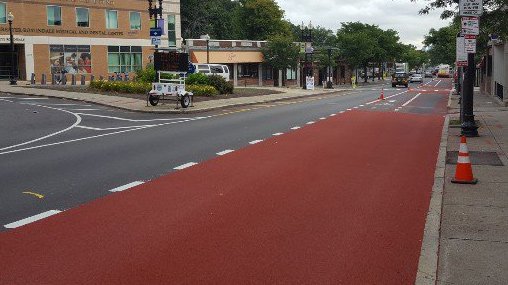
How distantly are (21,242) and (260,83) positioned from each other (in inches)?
2568

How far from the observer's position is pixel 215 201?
836 cm

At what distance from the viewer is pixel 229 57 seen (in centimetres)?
6544

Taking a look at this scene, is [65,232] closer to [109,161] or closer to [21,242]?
[21,242]

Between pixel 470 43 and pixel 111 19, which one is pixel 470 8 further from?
pixel 111 19

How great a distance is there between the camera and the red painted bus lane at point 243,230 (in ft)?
17.9

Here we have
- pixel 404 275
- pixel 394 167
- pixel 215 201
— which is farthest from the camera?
pixel 394 167

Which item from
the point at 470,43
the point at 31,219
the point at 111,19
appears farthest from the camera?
the point at 111,19

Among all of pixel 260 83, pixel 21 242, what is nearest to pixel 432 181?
pixel 21 242

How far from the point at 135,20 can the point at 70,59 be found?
8.22 meters

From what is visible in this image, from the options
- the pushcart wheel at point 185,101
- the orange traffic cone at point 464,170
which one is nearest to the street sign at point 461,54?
the orange traffic cone at point 464,170

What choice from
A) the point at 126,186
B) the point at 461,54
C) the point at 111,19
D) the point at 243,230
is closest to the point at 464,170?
the point at 243,230

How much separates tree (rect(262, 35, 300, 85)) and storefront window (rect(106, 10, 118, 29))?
61.9ft

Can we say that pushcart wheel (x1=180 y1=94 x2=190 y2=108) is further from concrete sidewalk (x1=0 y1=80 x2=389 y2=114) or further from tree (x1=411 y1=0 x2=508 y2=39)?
tree (x1=411 y1=0 x2=508 y2=39)

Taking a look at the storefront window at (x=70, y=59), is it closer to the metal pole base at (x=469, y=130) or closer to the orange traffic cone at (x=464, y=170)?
the metal pole base at (x=469, y=130)
